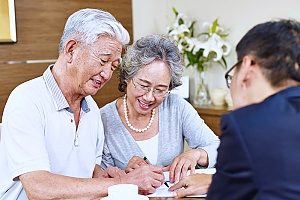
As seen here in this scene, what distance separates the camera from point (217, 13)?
3736 mm

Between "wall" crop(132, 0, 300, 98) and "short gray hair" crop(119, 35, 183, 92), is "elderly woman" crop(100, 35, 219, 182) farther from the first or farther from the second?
"wall" crop(132, 0, 300, 98)

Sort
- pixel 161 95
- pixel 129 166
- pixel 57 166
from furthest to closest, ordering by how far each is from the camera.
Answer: pixel 161 95, pixel 129 166, pixel 57 166

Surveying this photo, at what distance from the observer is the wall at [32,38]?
320 cm

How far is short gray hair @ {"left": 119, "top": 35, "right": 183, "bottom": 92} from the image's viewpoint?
2.02 m

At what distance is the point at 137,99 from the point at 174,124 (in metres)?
0.23

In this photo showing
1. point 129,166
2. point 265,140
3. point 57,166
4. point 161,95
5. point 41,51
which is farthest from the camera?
point 41,51

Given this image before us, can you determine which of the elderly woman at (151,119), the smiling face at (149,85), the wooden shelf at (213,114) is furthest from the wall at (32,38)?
the smiling face at (149,85)

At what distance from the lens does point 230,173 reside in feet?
2.84

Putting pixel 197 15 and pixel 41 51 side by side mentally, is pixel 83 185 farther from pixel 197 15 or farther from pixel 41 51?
pixel 197 15

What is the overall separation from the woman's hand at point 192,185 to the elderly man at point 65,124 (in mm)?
85

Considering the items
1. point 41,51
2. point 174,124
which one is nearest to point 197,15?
point 41,51

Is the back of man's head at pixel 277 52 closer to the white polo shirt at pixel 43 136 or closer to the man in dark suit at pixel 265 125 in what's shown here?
the man in dark suit at pixel 265 125

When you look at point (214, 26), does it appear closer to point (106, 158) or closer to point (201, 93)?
point (201, 93)

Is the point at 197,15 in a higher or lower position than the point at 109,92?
higher
